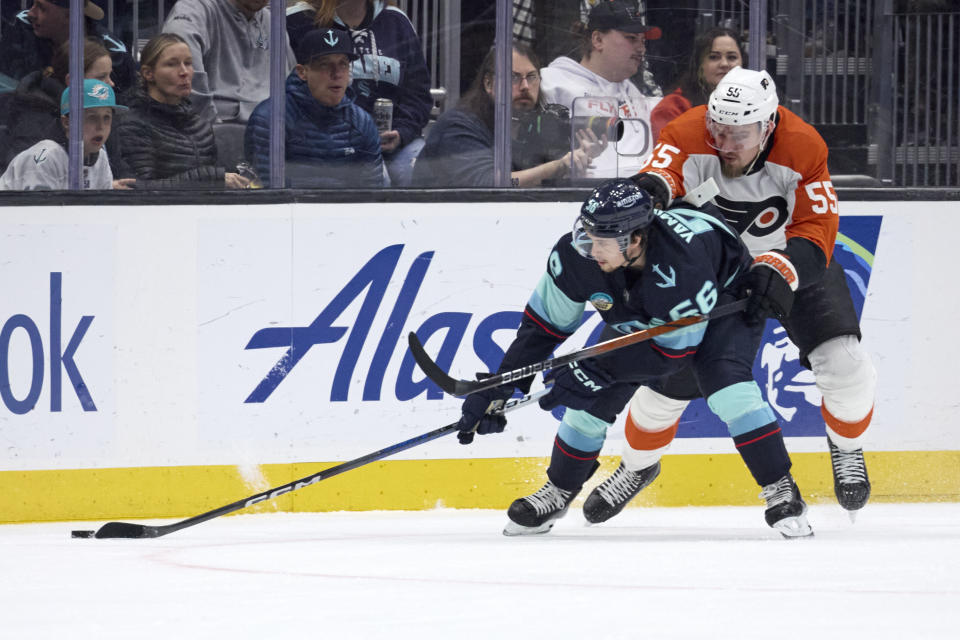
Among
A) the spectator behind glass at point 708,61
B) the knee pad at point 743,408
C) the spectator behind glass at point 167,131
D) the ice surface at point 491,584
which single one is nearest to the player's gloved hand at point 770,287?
the knee pad at point 743,408

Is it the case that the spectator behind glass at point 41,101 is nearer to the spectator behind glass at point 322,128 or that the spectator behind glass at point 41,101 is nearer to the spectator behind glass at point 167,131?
the spectator behind glass at point 167,131

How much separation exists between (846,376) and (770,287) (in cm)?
56

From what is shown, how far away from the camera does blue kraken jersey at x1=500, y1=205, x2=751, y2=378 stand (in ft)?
11.0

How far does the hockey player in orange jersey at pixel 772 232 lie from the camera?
3.63 m

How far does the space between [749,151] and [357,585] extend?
166 centimetres

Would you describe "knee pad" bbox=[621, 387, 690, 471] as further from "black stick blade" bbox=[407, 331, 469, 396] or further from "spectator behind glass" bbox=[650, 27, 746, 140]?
"spectator behind glass" bbox=[650, 27, 746, 140]

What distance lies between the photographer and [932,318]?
476cm

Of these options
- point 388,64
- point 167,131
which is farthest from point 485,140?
point 167,131

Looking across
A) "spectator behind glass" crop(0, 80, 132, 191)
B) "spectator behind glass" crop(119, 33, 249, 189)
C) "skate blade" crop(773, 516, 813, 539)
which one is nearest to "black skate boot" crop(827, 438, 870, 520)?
"skate blade" crop(773, 516, 813, 539)

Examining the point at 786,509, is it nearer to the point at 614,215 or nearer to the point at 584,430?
the point at 584,430

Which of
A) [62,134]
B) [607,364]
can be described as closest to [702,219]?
[607,364]

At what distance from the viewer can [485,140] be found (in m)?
4.82

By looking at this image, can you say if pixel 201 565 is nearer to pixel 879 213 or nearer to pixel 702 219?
pixel 702 219

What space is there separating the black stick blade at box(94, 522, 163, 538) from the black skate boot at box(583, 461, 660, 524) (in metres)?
1.20
